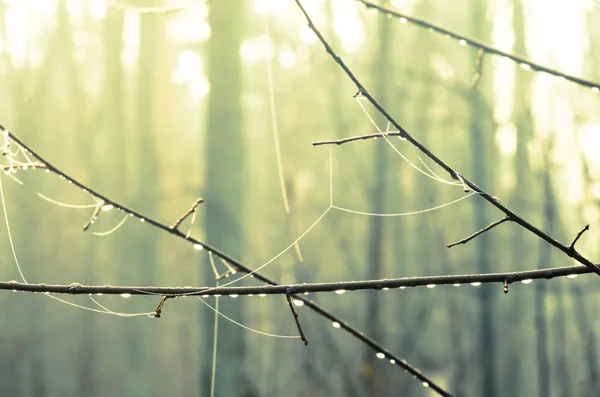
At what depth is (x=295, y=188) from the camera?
5.49ft

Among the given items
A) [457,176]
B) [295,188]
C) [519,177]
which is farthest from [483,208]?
[457,176]

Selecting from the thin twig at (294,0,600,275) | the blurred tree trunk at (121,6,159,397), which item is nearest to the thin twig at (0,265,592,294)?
the thin twig at (294,0,600,275)

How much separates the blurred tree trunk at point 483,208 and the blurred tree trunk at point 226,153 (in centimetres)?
73

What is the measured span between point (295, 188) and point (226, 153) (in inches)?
10.4

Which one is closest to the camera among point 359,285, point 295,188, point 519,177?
point 359,285

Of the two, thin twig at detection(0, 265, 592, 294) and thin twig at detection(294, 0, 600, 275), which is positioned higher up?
thin twig at detection(294, 0, 600, 275)

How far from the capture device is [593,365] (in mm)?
1471

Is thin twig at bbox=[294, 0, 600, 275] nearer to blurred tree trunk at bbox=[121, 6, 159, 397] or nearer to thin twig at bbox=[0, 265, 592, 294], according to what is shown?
thin twig at bbox=[0, 265, 592, 294]

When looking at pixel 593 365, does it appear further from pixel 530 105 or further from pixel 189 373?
pixel 189 373

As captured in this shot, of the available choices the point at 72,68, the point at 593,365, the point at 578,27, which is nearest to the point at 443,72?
the point at 578,27

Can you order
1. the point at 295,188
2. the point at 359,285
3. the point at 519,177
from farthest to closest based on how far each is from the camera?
the point at 295,188 < the point at 519,177 < the point at 359,285

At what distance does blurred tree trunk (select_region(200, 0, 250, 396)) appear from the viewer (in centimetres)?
155

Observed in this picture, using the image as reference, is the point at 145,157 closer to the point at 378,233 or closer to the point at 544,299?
the point at 378,233

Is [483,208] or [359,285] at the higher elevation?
[483,208]
